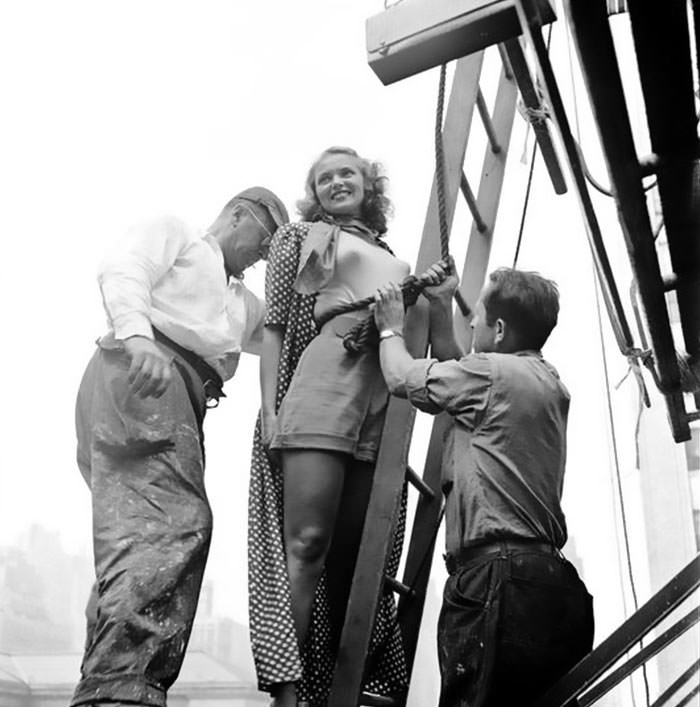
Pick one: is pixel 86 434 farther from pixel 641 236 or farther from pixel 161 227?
pixel 641 236

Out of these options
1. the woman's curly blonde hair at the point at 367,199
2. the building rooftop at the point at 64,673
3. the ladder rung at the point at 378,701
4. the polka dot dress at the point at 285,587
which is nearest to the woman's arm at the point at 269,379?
the polka dot dress at the point at 285,587

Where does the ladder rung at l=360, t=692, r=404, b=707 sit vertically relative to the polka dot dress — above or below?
below

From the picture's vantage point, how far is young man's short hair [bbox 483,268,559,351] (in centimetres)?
217

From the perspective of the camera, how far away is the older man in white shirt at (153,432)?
74.9 inches

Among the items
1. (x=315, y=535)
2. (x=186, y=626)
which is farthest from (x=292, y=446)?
(x=186, y=626)

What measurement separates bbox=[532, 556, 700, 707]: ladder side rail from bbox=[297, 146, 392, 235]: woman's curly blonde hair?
1118 millimetres

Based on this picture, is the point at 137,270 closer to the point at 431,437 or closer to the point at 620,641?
the point at 431,437

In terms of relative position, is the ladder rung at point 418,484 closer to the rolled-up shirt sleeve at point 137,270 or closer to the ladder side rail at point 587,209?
the ladder side rail at point 587,209

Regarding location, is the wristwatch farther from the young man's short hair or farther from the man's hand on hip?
the man's hand on hip

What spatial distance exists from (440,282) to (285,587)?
0.73 meters

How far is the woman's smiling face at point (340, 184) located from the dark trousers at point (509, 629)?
0.99 metres

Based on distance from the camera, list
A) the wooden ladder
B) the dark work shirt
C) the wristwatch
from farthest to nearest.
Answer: the wristwatch, the wooden ladder, the dark work shirt

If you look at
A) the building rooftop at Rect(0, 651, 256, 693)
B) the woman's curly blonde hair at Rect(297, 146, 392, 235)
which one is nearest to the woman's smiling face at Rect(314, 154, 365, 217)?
the woman's curly blonde hair at Rect(297, 146, 392, 235)

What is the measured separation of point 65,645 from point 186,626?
153 cm
